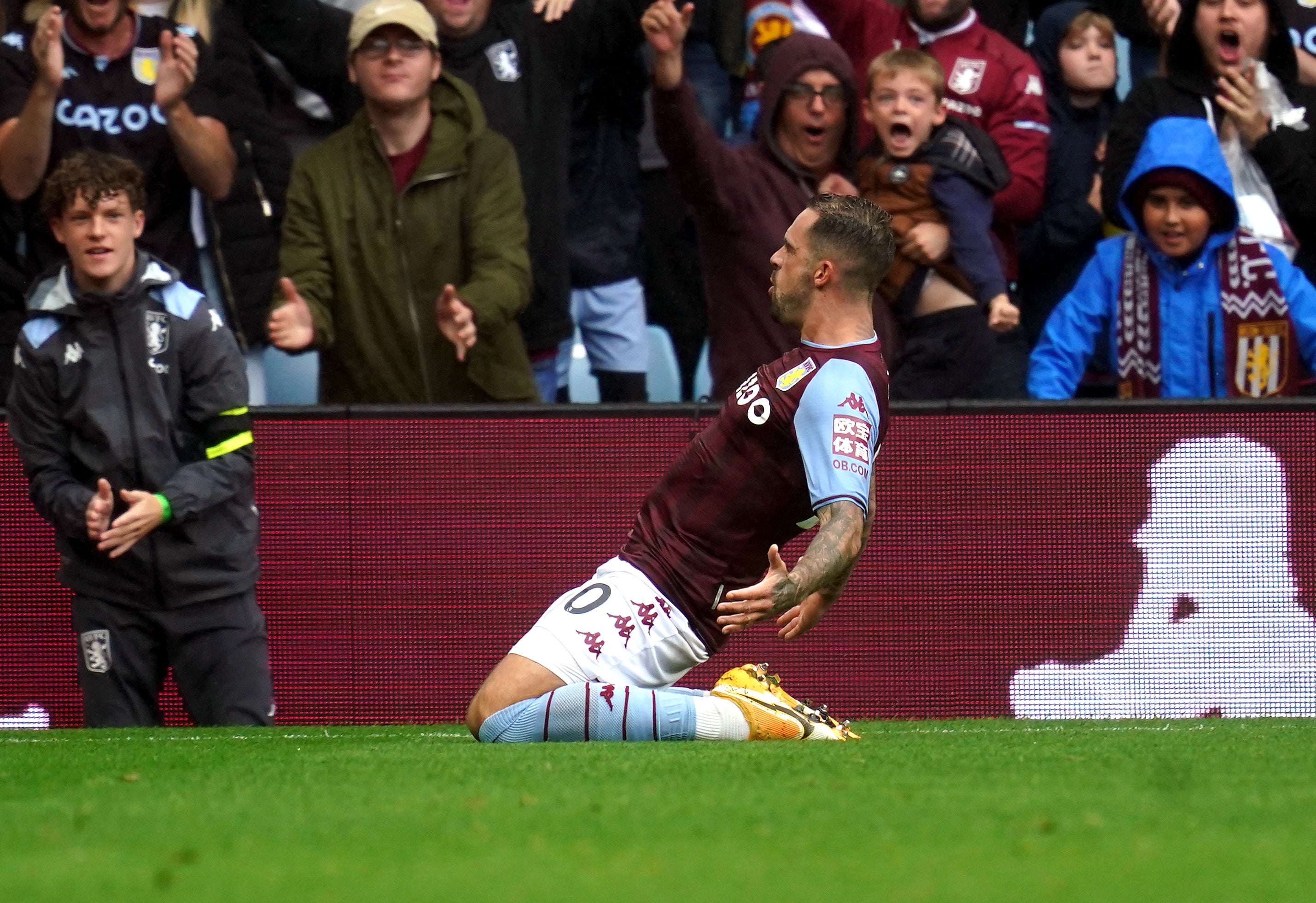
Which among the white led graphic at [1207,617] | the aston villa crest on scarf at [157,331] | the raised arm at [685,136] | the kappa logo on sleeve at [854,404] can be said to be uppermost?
the raised arm at [685,136]

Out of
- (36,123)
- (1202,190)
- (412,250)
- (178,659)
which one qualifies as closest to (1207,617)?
(1202,190)

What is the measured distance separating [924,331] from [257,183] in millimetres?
2985

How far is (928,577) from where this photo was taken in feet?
26.5

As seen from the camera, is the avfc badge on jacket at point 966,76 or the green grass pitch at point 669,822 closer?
the green grass pitch at point 669,822

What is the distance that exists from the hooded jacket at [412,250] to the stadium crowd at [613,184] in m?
0.01

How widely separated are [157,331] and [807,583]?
3.10 meters

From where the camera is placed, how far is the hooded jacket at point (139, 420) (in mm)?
7066

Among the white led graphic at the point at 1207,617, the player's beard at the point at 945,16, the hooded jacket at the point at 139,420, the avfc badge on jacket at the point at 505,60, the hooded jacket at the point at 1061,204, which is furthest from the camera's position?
the hooded jacket at the point at 1061,204

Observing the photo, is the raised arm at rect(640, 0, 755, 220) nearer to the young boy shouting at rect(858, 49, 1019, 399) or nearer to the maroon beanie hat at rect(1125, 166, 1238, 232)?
the young boy shouting at rect(858, 49, 1019, 399)

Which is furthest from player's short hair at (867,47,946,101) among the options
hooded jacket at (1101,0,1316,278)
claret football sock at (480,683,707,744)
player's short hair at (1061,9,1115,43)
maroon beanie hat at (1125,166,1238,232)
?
claret football sock at (480,683,707,744)

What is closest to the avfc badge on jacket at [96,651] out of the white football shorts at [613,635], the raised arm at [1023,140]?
the white football shorts at [613,635]

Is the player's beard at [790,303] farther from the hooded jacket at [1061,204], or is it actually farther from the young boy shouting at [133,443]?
the hooded jacket at [1061,204]

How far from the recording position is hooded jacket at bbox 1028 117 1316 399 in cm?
834

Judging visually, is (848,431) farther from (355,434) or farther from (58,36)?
(58,36)
